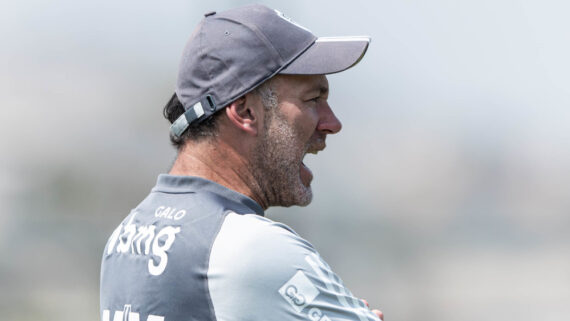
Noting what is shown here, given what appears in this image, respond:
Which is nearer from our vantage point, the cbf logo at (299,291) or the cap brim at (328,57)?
the cbf logo at (299,291)

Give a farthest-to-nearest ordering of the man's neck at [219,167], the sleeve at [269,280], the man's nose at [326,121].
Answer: the man's nose at [326,121] → the man's neck at [219,167] → the sleeve at [269,280]

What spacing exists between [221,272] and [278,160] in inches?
16.3

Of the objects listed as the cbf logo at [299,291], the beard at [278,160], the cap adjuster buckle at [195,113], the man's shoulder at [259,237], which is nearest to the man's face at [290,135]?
the beard at [278,160]

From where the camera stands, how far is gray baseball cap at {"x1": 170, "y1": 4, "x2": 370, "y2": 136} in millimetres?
1822

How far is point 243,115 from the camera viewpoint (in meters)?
1.85

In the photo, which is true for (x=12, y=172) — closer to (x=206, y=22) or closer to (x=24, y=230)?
(x=24, y=230)

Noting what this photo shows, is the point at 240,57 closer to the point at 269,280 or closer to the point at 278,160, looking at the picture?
the point at 278,160

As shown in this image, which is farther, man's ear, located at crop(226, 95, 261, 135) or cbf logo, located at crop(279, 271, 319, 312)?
man's ear, located at crop(226, 95, 261, 135)

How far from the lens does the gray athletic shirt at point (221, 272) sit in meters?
1.53

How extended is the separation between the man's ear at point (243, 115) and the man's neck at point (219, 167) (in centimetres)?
6

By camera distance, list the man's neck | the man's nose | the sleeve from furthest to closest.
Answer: the man's nose
the man's neck
the sleeve

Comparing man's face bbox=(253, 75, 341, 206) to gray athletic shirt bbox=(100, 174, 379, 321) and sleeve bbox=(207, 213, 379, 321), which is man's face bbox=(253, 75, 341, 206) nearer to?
gray athletic shirt bbox=(100, 174, 379, 321)

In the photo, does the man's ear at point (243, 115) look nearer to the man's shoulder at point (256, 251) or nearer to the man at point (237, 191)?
the man at point (237, 191)

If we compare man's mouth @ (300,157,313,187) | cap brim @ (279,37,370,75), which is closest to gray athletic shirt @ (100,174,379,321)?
man's mouth @ (300,157,313,187)
